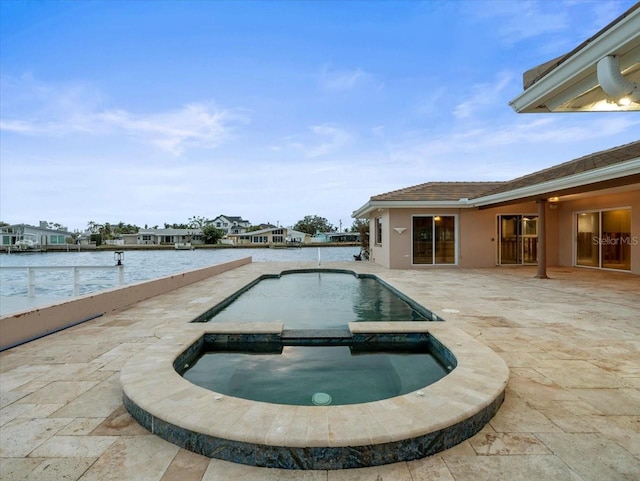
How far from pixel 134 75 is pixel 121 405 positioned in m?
14.5

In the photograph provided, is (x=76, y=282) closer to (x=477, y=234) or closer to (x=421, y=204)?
(x=421, y=204)

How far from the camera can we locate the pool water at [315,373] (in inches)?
125

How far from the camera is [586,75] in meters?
4.04

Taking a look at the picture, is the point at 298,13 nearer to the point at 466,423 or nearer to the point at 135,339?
the point at 135,339

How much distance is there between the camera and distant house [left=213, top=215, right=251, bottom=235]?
2623 inches

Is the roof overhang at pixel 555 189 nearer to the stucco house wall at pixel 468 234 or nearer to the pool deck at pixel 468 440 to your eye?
the stucco house wall at pixel 468 234

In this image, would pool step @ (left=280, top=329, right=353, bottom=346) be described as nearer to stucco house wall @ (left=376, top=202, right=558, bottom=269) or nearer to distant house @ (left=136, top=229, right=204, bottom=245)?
stucco house wall @ (left=376, top=202, right=558, bottom=269)

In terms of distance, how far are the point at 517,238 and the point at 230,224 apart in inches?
2416

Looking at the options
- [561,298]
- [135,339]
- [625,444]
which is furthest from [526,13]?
[135,339]

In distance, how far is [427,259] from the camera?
12227mm

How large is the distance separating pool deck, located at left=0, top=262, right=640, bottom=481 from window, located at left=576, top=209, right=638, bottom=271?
640 cm

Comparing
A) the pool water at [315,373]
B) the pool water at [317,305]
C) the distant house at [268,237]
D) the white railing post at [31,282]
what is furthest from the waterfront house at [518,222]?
the distant house at [268,237]

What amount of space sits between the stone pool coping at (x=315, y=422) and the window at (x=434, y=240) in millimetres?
9694

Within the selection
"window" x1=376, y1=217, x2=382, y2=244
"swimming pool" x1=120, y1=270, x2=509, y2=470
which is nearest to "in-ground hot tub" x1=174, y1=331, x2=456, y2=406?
"swimming pool" x1=120, y1=270, x2=509, y2=470
